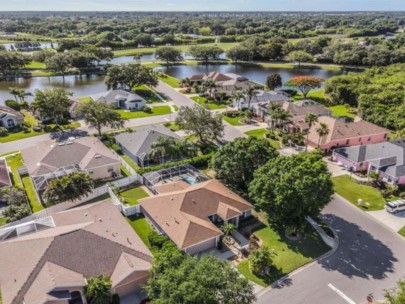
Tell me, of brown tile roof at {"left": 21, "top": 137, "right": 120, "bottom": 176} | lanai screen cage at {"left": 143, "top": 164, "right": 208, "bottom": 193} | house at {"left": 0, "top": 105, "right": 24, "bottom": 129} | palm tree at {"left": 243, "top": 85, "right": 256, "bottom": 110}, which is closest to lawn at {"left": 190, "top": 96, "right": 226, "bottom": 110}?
palm tree at {"left": 243, "top": 85, "right": 256, "bottom": 110}

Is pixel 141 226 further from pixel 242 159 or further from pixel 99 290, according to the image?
pixel 242 159

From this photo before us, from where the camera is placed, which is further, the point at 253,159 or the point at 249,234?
the point at 253,159

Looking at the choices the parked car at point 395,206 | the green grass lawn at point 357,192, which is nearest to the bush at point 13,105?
the green grass lawn at point 357,192

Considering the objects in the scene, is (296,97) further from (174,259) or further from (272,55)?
(174,259)

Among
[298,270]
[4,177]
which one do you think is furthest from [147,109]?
[298,270]

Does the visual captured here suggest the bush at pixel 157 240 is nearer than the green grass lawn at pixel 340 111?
Yes

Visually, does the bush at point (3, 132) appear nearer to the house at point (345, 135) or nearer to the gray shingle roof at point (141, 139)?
the gray shingle roof at point (141, 139)

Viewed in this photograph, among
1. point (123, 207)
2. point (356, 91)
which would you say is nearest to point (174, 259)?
point (123, 207)
